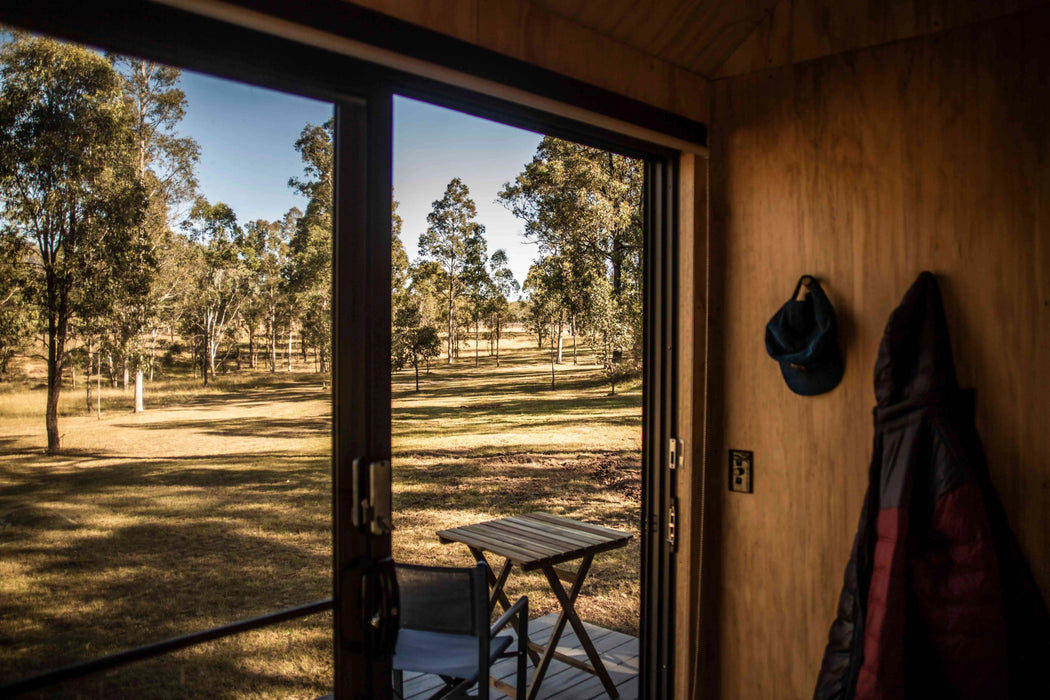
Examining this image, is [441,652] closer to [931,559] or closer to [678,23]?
[931,559]

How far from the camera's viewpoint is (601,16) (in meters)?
1.93

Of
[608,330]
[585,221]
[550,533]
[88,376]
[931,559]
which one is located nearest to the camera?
[88,376]

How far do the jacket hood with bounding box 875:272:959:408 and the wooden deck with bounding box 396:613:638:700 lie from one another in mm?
1908

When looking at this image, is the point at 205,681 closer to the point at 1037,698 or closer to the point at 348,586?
the point at 348,586

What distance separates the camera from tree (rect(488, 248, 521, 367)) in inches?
330

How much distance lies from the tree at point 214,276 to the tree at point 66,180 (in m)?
0.11

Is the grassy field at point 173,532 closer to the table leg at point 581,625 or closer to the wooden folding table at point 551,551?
the wooden folding table at point 551,551

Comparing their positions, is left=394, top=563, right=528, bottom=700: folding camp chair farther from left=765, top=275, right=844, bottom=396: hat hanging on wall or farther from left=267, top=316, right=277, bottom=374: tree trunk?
left=765, top=275, right=844, bottom=396: hat hanging on wall

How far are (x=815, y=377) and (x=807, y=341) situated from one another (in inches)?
4.2

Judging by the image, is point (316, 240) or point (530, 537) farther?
point (530, 537)

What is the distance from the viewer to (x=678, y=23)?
206cm

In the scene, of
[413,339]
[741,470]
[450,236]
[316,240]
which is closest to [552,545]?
[741,470]

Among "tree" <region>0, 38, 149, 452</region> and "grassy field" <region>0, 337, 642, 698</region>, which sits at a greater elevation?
"tree" <region>0, 38, 149, 452</region>

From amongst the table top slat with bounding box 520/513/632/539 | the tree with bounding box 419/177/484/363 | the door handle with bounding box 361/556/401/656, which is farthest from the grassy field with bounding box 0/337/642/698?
the tree with bounding box 419/177/484/363
